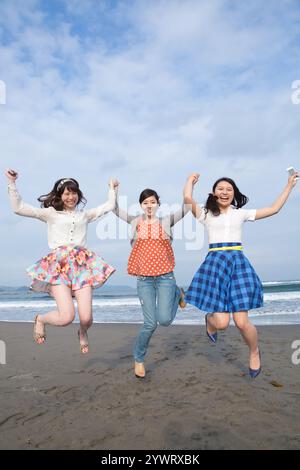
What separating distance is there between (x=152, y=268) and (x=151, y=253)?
199 mm

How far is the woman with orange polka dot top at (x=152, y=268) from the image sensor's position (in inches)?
173

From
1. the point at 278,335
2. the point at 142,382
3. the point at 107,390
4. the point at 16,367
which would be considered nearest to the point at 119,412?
the point at 107,390

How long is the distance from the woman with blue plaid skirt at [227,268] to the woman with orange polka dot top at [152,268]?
10.6 inches

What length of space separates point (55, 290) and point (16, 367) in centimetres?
146

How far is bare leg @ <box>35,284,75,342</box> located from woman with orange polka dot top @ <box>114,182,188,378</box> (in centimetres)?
81

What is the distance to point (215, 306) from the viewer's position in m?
4.07

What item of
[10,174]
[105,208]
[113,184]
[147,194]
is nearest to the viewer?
[10,174]

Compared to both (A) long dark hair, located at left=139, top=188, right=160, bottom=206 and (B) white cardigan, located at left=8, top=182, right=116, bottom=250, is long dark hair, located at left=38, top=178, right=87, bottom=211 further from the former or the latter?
(A) long dark hair, located at left=139, top=188, right=160, bottom=206

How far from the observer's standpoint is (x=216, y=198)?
4.39 m

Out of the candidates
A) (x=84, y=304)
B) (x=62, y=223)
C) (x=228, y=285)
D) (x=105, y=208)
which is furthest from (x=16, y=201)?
(x=228, y=285)

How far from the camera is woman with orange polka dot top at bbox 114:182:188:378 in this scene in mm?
4402

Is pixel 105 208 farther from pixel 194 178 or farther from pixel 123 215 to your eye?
pixel 194 178

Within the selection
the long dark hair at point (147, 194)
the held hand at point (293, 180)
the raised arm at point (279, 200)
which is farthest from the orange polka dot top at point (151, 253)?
the held hand at point (293, 180)

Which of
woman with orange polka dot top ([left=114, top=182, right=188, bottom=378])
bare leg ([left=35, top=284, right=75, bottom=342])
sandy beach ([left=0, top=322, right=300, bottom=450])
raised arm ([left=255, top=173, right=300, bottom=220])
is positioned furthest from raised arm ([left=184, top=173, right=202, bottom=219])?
sandy beach ([left=0, top=322, right=300, bottom=450])
